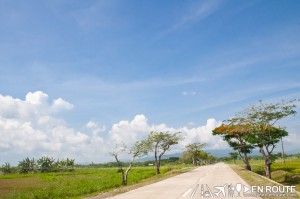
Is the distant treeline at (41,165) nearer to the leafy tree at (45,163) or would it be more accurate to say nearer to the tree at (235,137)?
the leafy tree at (45,163)

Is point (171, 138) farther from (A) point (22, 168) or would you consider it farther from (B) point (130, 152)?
(A) point (22, 168)

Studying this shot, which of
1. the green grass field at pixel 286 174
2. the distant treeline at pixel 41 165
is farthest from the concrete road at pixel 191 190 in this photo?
the distant treeline at pixel 41 165

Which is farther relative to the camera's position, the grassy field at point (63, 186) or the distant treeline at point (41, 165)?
the distant treeline at point (41, 165)

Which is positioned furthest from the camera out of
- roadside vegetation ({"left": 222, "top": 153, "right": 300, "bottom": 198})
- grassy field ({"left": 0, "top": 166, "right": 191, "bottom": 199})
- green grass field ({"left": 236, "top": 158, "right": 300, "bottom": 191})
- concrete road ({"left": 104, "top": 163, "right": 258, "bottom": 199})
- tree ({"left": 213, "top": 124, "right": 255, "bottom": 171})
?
tree ({"left": 213, "top": 124, "right": 255, "bottom": 171})

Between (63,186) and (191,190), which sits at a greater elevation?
(191,190)

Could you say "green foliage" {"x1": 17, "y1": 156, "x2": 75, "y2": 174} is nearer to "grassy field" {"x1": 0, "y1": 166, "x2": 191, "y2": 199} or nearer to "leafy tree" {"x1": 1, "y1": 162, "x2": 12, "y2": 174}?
"leafy tree" {"x1": 1, "y1": 162, "x2": 12, "y2": 174}

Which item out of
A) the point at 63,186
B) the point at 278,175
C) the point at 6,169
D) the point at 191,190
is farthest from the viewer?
the point at 6,169

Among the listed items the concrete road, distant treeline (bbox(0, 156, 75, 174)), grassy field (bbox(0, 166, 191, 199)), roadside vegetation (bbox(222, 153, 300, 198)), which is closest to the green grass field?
roadside vegetation (bbox(222, 153, 300, 198))

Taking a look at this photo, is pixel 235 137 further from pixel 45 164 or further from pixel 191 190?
pixel 45 164

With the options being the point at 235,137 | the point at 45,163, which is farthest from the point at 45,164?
the point at 235,137

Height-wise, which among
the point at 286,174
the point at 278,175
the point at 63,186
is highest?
the point at 63,186

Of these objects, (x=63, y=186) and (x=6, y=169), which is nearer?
(x=63, y=186)

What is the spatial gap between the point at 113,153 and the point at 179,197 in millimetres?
19679

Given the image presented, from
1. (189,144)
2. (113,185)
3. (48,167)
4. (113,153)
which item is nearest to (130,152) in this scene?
(113,153)
